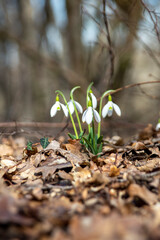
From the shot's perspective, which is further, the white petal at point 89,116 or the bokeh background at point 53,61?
the bokeh background at point 53,61

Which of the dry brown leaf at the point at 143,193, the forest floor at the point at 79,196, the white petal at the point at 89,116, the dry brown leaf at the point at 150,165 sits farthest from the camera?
the white petal at the point at 89,116

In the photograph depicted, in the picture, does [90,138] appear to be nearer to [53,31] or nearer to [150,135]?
[150,135]

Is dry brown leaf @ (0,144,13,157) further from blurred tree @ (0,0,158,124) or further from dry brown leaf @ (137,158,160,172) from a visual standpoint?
blurred tree @ (0,0,158,124)

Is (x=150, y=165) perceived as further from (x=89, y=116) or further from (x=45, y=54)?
(x=45, y=54)

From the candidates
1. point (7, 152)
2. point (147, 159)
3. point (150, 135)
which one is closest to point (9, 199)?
point (147, 159)

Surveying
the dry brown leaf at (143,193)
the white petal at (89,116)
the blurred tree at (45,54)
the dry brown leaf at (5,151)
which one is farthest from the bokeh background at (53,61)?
the dry brown leaf at (143,193)

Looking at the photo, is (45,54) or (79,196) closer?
(79,196)

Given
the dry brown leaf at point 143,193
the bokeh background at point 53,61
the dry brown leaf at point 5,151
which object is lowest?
the dry brown leaf at point 143,193

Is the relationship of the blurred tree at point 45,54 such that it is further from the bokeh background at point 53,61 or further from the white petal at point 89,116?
the white petal at point 89,116

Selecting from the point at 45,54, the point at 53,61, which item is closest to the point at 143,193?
the point at 53,61

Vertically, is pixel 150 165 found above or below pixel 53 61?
below
